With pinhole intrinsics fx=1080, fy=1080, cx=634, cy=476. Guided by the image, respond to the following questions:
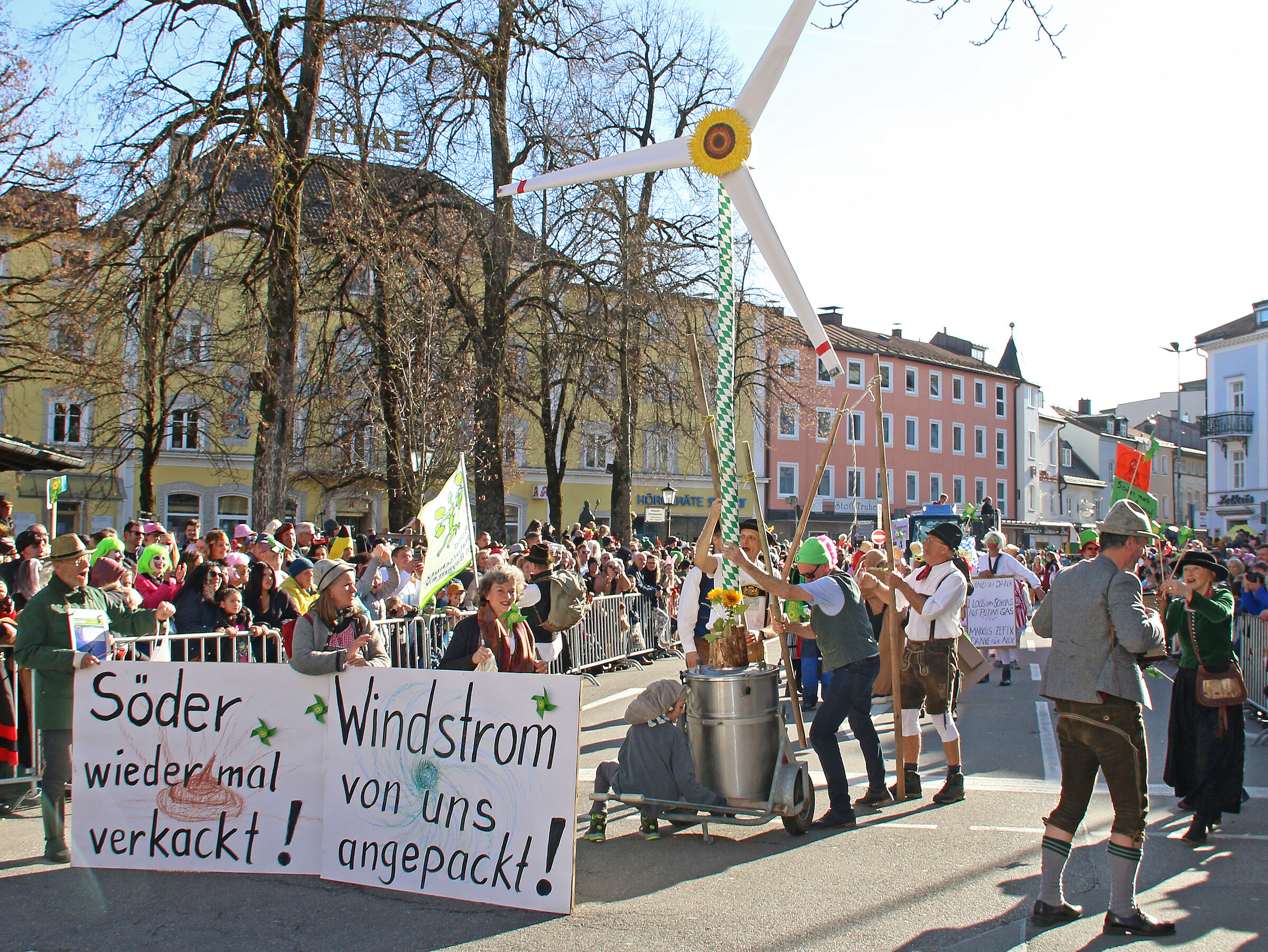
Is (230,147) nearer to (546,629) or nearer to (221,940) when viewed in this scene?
(546,629)

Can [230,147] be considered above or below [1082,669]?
above

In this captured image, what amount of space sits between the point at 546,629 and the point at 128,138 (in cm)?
958

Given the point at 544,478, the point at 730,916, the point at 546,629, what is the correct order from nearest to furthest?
the point at 730,916
the point at 546,629
the point at 544,478

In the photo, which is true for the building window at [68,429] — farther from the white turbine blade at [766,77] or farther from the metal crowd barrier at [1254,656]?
the metal crowd barrier at [1254,656]

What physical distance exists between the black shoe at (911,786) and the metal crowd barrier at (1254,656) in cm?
514

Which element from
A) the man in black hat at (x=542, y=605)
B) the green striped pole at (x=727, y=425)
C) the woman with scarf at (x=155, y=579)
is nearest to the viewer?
the green striped pole at (x=727, y=425)

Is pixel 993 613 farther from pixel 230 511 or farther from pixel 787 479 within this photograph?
pixel 787 479

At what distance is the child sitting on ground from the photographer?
20.9ft

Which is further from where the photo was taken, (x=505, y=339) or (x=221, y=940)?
(x=505, y=339)

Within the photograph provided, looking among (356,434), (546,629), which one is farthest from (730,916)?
(356,434)

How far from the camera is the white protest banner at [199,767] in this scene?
5.74m

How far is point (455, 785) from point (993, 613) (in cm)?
1040

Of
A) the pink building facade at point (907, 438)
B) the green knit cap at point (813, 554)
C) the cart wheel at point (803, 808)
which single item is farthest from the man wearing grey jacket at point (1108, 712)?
the pink building facade at point (907, 438)

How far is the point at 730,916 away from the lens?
16.6 ft
